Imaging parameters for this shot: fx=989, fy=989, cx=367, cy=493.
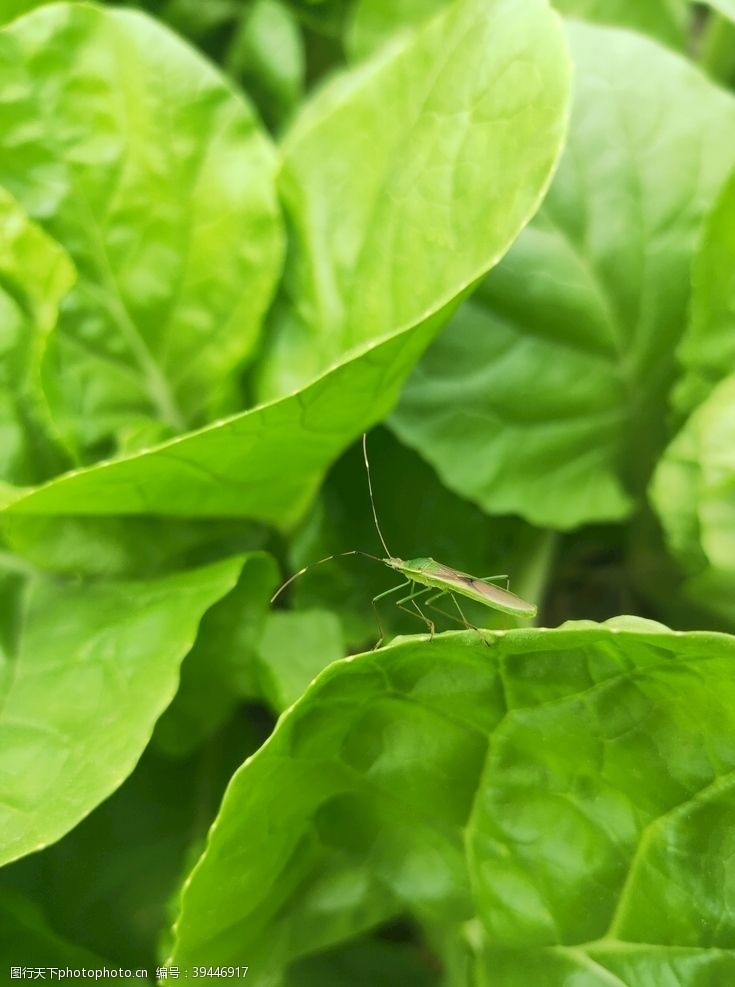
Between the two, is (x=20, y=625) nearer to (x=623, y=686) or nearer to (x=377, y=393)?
(x=377, y=393)

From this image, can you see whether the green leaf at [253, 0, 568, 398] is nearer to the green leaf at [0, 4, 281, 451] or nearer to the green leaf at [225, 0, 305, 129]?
the green leaf at [0, 4, 281, 451]

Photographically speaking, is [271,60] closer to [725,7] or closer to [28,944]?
[725,7]

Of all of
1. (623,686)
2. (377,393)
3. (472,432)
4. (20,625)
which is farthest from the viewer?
(472,432)

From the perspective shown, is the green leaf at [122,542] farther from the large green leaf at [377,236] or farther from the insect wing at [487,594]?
the insect wing at [487,594]

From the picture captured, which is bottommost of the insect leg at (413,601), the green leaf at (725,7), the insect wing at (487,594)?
the insect leg at (413,601)

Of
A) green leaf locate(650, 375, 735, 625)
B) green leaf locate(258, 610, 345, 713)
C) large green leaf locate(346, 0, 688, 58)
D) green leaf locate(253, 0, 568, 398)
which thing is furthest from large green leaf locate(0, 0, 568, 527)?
large green leaf locate(346, 0, 688, 58)

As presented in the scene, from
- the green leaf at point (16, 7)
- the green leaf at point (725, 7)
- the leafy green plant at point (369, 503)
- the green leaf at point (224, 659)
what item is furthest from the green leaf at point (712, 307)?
the green leaf at point (16, 7)

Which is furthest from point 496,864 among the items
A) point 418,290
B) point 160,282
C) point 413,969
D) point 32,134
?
point 32,134
